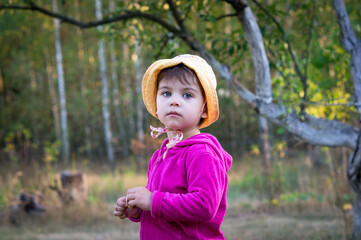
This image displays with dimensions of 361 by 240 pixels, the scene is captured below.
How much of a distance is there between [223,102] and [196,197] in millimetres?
9731

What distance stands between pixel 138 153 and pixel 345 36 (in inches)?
297

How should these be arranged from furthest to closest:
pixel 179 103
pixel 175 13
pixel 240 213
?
pixel 240 213 → pixel 175 13 → pixel 179 103

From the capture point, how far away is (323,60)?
3.78 m

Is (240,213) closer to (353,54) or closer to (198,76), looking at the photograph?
(353,54)

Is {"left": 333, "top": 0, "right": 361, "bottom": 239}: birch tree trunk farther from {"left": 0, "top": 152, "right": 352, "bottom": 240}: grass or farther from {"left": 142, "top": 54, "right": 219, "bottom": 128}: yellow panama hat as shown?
{"left": 142, "top": 54, "right": 219, "bottom": 128}: yellow panama hat

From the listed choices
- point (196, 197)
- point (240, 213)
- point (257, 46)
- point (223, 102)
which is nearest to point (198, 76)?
point (196, 197)

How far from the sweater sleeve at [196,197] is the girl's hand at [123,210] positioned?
23 centimetres

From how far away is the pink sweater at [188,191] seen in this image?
1.32 m

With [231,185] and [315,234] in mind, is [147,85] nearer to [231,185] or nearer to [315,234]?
[315,234]

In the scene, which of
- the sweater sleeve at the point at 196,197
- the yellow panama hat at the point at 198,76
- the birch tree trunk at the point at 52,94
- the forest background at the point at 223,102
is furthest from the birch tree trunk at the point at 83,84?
the sweater sleeve at the point at 196,197

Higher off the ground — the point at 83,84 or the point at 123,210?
the point at 83,84

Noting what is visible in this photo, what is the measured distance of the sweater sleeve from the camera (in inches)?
51.5

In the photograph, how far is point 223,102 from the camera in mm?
10914

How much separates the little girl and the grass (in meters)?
2.52
